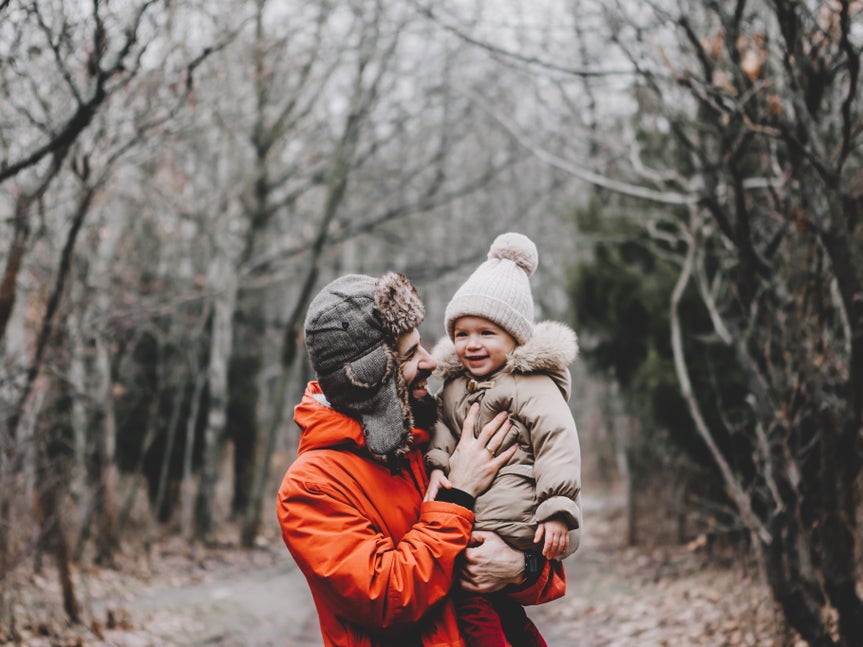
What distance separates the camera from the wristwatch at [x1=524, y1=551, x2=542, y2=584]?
230 centimetres

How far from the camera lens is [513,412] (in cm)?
247

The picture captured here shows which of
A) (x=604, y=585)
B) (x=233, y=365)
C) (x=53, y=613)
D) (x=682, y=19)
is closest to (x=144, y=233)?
(x=233, y=365)

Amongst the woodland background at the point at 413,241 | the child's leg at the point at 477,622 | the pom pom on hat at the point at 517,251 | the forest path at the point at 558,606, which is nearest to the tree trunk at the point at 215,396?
the woodland background at the point at 413,241

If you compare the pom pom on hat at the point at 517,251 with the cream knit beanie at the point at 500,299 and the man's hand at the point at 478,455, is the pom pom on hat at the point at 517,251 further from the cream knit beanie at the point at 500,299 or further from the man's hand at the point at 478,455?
the man's hand at the point at 478,455

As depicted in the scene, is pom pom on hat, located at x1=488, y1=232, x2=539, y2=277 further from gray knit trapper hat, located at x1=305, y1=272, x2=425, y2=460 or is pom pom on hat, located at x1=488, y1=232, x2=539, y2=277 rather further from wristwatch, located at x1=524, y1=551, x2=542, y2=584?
wristwatch, located at x1=524, y1=551, x2=542, y2=584

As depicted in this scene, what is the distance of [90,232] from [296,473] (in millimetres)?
7831

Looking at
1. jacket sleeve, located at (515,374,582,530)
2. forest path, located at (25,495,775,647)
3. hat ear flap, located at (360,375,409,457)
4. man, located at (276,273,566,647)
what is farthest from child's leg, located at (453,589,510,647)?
forest path, located at (25,495,775,647)

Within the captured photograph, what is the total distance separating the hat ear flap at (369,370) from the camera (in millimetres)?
2203

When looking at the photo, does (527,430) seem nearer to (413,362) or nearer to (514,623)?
(413,362)

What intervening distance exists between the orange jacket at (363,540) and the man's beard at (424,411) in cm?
22

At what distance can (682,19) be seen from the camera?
164 inches

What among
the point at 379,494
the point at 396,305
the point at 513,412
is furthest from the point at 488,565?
the point at 396,305

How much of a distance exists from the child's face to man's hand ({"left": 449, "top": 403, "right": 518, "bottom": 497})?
176 mm

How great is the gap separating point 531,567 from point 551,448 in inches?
14.1
